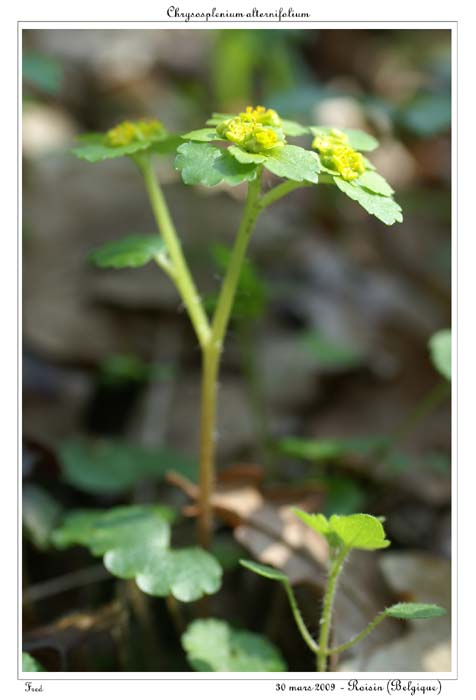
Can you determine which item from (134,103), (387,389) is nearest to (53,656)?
(387,389)

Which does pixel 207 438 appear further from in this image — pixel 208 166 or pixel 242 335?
pixel 242 335

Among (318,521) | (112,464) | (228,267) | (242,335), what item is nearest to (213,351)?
(228,267)

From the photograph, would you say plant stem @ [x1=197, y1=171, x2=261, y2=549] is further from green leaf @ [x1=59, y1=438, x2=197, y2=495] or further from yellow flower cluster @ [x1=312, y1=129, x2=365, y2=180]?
green leaf @ [x1=59, y1=438, x2=197, y2=495]

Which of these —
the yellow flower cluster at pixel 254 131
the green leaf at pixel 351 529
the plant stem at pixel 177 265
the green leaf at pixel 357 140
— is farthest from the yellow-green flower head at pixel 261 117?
the green leaf at pixel 351 529

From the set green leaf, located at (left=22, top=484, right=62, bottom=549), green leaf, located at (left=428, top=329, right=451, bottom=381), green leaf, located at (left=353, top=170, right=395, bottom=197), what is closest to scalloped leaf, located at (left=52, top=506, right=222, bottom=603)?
green leaf, located at (left=22, top=484, right=62, bottom=549)

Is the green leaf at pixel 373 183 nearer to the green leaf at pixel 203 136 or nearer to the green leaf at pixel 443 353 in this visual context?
the green leaf at pixel 203 136
